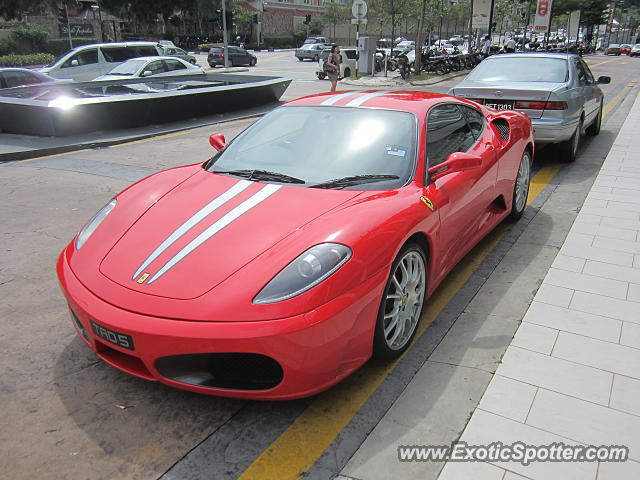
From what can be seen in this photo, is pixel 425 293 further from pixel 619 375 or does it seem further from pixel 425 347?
pixel 619 375

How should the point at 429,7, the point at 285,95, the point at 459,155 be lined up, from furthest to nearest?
the point at 429,7
the point at 285,95
the point at 459,155

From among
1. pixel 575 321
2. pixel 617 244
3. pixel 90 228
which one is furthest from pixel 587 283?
pixel 90 228

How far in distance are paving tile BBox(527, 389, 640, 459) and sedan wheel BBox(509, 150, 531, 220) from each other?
2802 mm

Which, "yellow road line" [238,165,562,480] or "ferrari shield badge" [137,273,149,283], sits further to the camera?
"ferrari shield badge" [137,273,149,283]

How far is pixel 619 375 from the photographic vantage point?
118 inches

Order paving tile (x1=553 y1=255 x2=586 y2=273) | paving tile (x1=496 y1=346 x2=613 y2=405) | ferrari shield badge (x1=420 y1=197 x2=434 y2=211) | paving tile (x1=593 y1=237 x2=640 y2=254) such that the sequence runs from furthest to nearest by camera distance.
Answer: paving tile (x1=593 y1=237 x2=640 y2=254) < paving tile (x1=553 y1=255 x2=586 y2=273) < ferrari shield badge (x1=420 y1=197 x2=434 y2=211) < paving tile (x1=496 y1=346 x2=613 y2=405)

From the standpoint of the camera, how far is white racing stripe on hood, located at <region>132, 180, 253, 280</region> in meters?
2.75

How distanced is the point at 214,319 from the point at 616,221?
4.69 meters

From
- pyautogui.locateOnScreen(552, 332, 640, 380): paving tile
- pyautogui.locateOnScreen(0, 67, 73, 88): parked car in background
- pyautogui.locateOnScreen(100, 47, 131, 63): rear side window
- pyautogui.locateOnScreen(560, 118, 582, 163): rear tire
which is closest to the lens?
pyautogui.locateOnScreen(552, 332, 640, 380): paving tile

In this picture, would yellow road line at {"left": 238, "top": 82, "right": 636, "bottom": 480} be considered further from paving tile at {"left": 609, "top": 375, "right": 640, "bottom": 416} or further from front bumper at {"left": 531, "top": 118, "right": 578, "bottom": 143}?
front bumper at {"left": 531, "top": 118, "right": 578, "bottom": 143}

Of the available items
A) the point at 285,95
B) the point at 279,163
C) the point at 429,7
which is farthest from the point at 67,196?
the point at 429,7

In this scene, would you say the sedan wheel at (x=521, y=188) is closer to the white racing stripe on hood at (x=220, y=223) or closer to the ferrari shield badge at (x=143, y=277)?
the white racing stripe on hood at (x=220, y=223)

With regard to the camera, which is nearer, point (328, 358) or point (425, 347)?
point (328, 358)

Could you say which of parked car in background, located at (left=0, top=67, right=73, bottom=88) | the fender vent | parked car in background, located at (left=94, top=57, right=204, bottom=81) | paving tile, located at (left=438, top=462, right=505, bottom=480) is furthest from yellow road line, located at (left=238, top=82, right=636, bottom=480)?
parked car in background, located at (left=94, top=57, right=204, bottom=81)
